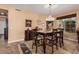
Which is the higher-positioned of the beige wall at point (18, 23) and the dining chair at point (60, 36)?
the beige wall at point (18, 23)

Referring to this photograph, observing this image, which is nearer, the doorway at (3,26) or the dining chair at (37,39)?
the doorway at (3,26)

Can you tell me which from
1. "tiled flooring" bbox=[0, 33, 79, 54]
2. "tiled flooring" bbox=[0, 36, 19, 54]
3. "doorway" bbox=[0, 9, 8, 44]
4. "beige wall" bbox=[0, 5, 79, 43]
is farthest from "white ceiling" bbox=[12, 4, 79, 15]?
"tiled flooring" bbox=[0, 36, 19, 54]

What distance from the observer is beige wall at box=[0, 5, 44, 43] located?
2.41 metres

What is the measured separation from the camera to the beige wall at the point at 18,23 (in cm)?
241

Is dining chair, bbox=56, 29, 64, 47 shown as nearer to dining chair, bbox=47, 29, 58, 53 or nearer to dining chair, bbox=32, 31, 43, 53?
dining chair, bbox=47, 29, 58, 53

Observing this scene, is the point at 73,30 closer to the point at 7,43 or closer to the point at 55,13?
the point at 55,13

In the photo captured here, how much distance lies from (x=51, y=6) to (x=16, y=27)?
3.11ft

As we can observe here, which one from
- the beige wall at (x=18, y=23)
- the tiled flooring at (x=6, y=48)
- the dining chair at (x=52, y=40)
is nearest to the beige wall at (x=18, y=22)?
the beige wall at (x=18, y=23)

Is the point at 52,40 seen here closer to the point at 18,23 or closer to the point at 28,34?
the point at 28,34

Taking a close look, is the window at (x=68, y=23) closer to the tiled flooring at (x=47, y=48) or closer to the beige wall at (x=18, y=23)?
the tiled flooring at (x=47, y=48)

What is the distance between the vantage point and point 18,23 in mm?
2449

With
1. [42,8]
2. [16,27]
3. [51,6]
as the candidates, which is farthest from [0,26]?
[51,6]

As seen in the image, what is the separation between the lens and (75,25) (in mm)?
2389

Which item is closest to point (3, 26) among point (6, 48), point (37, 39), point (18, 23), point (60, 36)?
point (18, 23)
